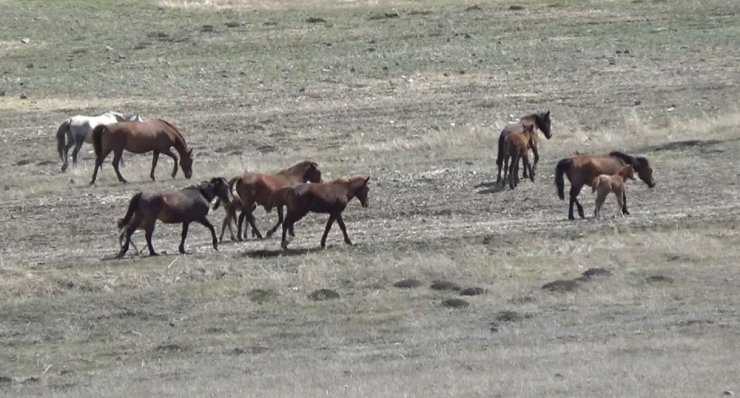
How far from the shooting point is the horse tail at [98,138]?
97.7ft

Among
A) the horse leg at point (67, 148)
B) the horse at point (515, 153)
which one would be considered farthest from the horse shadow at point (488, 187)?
the horse leg at point (67, 148)

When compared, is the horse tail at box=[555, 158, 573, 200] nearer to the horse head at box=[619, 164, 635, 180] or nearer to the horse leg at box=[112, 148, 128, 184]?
the horse head at box=[619, 164, 635, 180]

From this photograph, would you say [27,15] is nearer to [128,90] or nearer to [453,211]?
[128,90]

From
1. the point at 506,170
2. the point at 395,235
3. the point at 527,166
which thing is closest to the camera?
the point at 395,235

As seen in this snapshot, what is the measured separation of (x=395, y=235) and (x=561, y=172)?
294cm

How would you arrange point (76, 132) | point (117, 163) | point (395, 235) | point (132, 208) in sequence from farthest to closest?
point (76, 132), point (117, 163), point (395, 235), point (132, 208)

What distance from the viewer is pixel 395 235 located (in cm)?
2298

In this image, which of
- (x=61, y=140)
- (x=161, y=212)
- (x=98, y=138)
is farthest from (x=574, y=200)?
(x=61, y=140)

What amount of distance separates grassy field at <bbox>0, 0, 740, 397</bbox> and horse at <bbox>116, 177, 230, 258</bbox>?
0.38m

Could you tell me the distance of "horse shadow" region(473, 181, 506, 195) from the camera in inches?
1032

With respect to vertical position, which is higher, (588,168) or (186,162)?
(588,168)

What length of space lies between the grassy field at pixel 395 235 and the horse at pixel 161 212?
1.26 ft

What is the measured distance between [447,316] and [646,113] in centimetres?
1631

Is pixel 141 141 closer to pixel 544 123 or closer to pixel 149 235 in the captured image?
pixel 544 123
